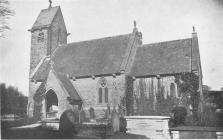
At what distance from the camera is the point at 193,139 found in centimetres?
1084

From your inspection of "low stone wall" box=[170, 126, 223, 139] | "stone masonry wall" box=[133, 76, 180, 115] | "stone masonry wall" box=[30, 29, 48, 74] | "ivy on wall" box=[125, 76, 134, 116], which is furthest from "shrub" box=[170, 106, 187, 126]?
"stone masonry wall" box=[30, 29, 48, 74]

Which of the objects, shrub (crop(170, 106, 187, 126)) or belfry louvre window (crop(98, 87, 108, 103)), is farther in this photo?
belfry louvre window (crop(98, 87, 108, 103))

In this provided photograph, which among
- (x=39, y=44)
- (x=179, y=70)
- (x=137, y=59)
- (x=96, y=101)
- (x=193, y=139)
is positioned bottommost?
(x=193, y=139)

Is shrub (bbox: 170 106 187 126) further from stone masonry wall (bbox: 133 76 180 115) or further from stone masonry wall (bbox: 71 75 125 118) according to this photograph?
stone masonry wall (bbox: 71 75 125 118)

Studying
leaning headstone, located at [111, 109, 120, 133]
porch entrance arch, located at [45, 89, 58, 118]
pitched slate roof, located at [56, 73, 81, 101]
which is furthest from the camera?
pitched slate roof, located at [56, 73, 81, 101]

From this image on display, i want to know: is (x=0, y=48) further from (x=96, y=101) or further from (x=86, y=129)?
(x=96, y=101)

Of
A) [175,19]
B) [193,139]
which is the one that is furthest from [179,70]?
[193,139]

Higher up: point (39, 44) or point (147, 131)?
point (39, 44)

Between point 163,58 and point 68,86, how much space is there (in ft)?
27.1

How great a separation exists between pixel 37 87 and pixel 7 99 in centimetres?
1064

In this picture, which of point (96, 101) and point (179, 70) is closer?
point (179, 70)

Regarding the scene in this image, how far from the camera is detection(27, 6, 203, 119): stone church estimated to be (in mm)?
19344

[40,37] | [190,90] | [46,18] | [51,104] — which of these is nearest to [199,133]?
[190,90]

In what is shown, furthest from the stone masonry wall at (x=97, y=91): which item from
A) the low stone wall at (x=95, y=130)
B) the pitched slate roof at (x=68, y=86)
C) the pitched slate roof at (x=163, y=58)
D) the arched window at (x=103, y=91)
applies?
the low stone wall at (x=95, y=130)
